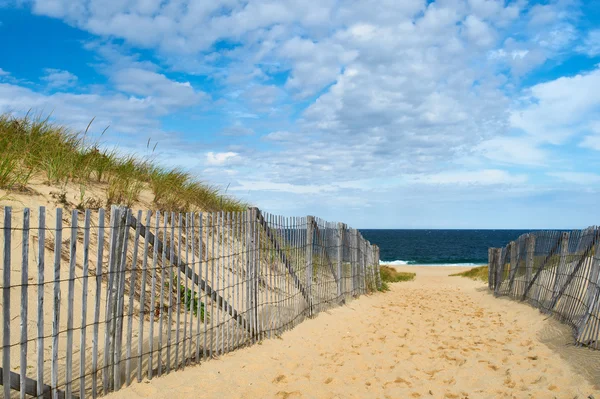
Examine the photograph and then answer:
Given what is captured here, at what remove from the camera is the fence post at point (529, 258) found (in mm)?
10862

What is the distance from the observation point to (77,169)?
28.1ft

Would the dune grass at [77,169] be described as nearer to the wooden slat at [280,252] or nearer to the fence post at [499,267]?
the wooden slat at [280,252]

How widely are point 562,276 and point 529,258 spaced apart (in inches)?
90.5

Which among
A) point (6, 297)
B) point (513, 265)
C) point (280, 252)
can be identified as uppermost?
point (280, 252)

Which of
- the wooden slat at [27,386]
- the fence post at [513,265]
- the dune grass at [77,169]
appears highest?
the dune grass at [77,169]

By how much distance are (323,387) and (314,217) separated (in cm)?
456

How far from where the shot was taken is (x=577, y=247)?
8.35 metres

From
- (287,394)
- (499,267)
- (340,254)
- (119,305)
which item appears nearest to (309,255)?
(340,254)

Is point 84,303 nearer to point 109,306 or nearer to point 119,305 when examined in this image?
point 109,306

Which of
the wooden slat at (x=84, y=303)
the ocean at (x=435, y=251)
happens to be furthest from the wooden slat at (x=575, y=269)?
the ocean at (x=435, y=251)

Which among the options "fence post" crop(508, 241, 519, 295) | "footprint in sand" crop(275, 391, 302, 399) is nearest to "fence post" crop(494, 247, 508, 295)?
"fence post" crop(508, 241, 519, 295)

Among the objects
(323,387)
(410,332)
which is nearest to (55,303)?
(323,387)

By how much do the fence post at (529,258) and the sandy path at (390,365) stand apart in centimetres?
179

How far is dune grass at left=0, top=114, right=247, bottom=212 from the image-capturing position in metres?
7.69
